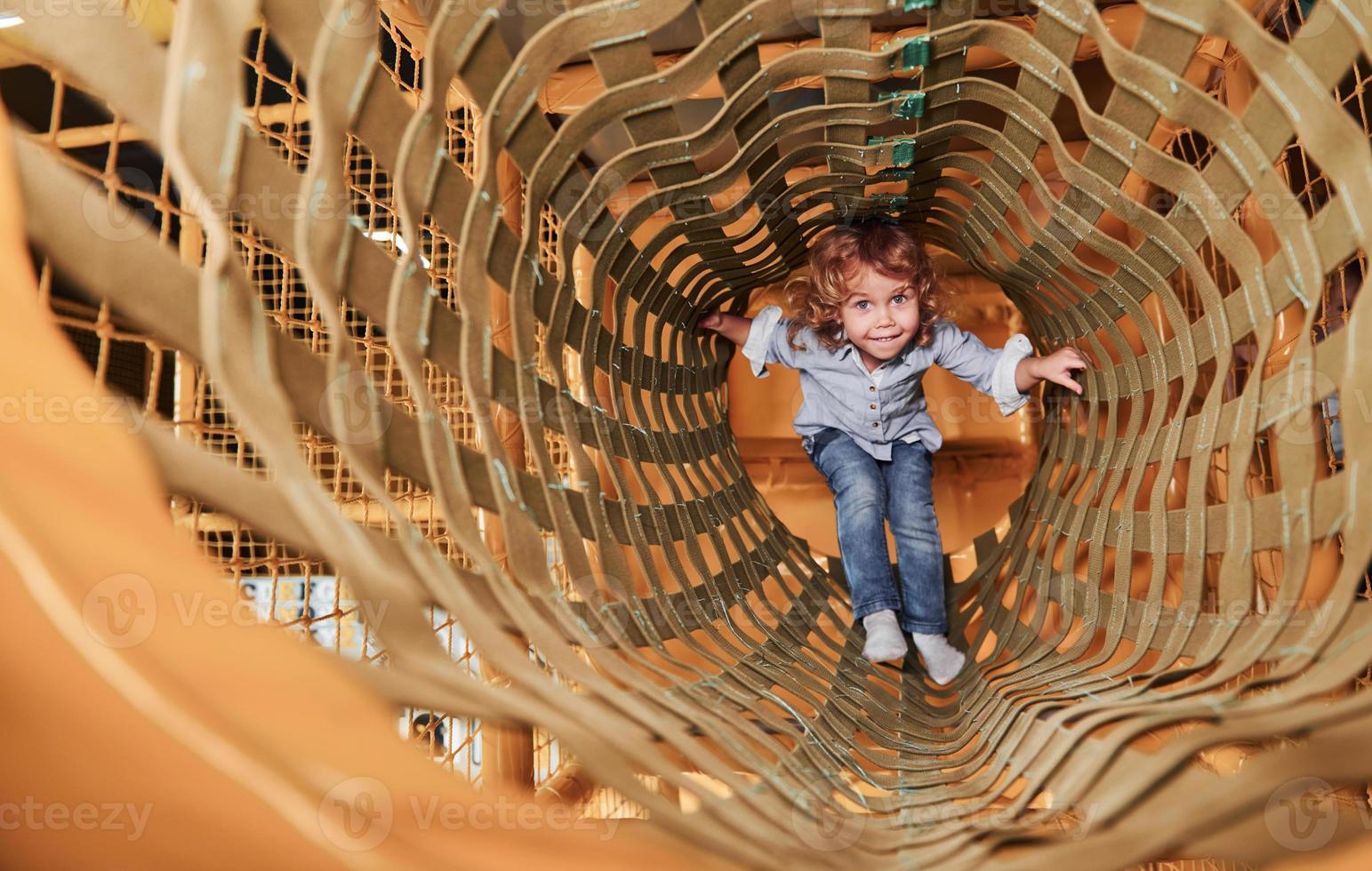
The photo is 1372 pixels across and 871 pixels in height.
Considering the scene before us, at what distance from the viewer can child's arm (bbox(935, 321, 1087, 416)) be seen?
82 cm

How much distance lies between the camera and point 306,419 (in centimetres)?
34

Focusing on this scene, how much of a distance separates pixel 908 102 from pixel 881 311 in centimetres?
29

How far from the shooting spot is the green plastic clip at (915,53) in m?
0.57

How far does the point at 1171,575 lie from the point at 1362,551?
42 centimetres

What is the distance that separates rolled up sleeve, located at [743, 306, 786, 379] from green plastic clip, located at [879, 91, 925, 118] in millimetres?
371

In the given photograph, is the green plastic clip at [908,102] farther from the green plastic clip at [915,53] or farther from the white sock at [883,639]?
the white sock at [883,639]

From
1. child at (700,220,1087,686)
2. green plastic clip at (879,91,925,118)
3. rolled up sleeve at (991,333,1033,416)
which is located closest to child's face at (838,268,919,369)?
child at (700,220,1087,686)

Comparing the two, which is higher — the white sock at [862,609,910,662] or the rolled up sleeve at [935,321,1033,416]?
the rolled up sleeve at [935,321,1033,416]

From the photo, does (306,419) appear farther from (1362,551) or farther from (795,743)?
(1362,551)
